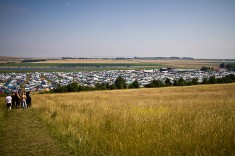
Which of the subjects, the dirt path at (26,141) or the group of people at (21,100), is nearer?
the dirt path at (26,141)

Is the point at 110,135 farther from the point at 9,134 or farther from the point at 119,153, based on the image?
the point at 9,134

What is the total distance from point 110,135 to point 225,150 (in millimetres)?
2660

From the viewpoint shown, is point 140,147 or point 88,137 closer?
point 140,147

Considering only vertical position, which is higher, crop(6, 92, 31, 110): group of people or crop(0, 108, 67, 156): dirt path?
crop(0, 108, 67, 156): dirt path

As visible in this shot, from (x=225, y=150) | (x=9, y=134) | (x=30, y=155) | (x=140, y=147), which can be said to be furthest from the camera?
(x=9, y=134)

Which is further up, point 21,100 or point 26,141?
point 26,141

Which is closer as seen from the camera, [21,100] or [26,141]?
[26,141]

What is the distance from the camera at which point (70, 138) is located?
605cm

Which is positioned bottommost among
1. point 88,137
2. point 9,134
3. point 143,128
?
point 9,134

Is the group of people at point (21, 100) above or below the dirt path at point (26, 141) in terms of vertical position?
below

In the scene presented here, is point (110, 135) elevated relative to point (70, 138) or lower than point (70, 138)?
elevated

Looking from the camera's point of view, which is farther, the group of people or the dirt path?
the group of people

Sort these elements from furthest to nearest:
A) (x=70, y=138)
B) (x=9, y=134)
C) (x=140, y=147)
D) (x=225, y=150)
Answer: (x=9, y=134)
(x=70, y=138)
(x=140, y=147)
(x=225, y=150)

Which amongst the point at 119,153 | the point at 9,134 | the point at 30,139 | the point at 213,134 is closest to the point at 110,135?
the point at 119,153
